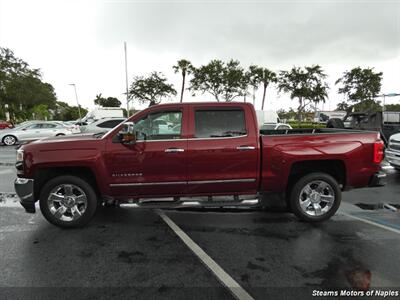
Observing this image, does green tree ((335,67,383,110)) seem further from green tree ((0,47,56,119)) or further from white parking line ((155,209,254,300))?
green tree ((0,47,56,119))

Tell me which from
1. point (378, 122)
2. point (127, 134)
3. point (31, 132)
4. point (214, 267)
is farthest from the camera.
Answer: point (31, 132)

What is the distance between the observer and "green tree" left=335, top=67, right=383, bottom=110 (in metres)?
37.1

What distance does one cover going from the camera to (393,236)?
441cm

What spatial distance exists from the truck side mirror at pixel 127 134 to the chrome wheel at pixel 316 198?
2848mm

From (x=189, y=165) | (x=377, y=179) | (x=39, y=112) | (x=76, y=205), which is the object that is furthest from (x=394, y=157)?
(x=39, y=112)

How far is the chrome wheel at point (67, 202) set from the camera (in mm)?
4641

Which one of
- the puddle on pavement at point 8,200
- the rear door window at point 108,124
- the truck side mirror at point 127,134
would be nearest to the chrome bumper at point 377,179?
the truck side mirror at point 127,134

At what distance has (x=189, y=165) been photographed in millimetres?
4672

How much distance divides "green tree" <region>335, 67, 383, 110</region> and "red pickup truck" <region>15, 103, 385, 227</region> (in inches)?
1467

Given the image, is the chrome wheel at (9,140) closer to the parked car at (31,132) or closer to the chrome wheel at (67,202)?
the parked car at (31,132)

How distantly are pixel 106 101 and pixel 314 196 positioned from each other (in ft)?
335

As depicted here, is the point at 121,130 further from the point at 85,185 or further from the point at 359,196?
the point at 359,196

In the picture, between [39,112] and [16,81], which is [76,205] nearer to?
[16,81]

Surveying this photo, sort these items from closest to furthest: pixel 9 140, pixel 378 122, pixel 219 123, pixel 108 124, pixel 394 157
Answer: pixel 219 123 → pixel 394 157 → pixel 378 122 → pixel 108 124 → pixel 9 140
